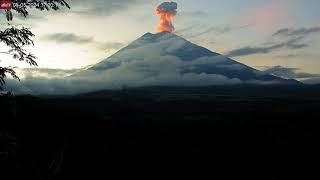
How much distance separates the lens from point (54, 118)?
17219 millimetres

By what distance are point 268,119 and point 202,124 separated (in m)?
36.8

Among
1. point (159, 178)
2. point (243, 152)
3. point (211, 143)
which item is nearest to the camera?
point (159, 178)

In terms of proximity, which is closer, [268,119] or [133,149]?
[133,149]

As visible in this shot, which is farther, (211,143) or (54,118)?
(211,143)

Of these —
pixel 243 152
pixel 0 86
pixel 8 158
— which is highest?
pixel 0 86

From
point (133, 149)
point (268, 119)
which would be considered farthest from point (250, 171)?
point (268, 119)

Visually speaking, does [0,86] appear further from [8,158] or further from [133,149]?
[133,149]

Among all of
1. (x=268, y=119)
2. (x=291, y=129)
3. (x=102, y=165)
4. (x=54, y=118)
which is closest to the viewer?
(x=54, y=118)

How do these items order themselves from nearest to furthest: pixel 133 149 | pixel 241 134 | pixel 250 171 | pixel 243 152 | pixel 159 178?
pixel 159 178 → pixel 250 171 → pixel 133 149 → pixel 243 152 → pixel 241 134

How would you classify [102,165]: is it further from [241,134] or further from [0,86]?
[241,134]

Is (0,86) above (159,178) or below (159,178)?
above

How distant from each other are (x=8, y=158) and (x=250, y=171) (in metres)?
76.7

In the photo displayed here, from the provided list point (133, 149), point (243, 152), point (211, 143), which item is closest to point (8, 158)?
point (133, 149)

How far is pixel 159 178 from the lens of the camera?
72625mm
